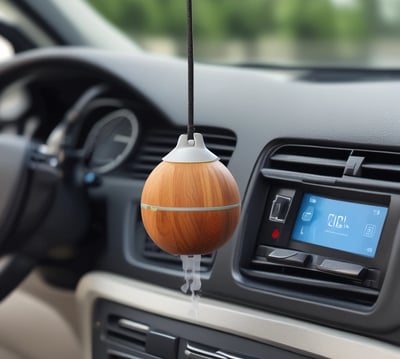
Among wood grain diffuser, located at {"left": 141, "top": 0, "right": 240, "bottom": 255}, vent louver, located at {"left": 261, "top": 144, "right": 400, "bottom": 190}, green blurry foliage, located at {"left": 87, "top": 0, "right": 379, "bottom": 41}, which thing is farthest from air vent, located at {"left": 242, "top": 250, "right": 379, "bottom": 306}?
green blurry foliage, located at {"left": 87, "top": 0, "right": 379, "bottom": 41}

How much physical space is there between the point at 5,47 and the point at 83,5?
0.25 metres

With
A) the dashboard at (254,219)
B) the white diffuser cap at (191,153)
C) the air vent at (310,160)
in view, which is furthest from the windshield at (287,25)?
the white diffuser cap at (191,153)

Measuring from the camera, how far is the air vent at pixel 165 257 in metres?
1.40

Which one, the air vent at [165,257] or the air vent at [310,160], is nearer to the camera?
the air vent at [310,160]

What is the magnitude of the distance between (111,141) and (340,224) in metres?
0.70

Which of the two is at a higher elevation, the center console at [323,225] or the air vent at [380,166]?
the air vent at [380,166]

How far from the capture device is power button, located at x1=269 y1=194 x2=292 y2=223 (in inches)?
51.3

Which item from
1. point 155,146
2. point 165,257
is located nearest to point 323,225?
point 165,257

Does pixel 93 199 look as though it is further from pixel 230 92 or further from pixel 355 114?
pixel 355 114

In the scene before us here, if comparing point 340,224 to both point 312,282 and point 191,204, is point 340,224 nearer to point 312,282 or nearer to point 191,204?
point 312,282

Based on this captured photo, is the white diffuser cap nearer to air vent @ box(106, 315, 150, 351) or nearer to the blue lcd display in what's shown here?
the blue lcd display

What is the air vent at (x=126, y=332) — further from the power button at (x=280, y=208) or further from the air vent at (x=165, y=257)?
the power button at (x=280, y=208)

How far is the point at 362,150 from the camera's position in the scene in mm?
1229

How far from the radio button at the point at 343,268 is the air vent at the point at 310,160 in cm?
15
